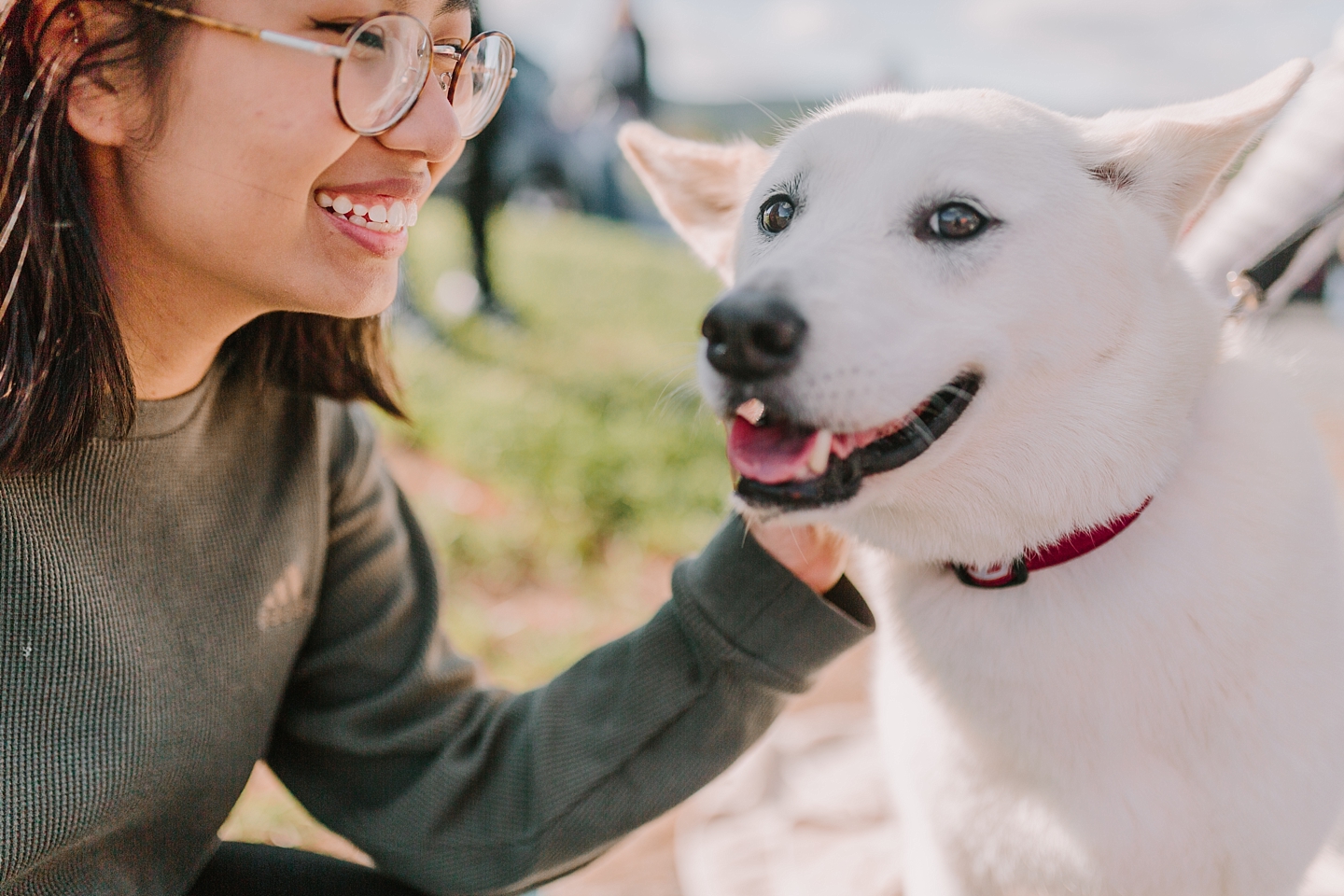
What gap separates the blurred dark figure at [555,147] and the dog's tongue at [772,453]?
204 inches

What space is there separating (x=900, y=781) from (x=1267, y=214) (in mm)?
1496

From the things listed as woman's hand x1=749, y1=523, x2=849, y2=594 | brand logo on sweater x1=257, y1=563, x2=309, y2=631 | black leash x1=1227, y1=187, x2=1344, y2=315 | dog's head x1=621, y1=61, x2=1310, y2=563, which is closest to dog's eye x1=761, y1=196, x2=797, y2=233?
dog's head x1=621, y1=61, x2=1310, y2=563

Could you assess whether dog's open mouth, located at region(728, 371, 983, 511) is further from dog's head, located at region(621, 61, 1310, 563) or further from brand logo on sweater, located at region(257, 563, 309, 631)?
brand logo on sweater, located at region(257, 563, 309, 631)

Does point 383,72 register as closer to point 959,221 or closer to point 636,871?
point 959,221

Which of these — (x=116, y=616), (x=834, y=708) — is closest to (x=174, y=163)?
(x=116, y=616)

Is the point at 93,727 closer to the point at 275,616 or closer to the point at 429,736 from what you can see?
the point at 275,616

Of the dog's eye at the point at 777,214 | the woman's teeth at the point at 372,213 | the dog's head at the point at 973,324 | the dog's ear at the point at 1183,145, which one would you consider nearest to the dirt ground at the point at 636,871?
the dog's head at the point at 973,324

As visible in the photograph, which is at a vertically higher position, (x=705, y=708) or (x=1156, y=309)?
(x=1156, y=309)

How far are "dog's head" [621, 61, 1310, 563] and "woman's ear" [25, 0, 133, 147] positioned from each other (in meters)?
0.81

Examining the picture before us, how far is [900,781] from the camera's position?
5.49 ft

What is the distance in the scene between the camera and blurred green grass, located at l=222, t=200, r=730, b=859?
118 inches

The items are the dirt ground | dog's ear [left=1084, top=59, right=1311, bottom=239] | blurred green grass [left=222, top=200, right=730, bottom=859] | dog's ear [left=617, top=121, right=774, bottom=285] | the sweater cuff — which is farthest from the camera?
blurred green grass [left=222, top=200, right=730, bottom=859]

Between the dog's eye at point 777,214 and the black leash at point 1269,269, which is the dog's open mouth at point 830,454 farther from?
the black leash at point 1269,269

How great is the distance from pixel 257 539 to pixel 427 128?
2.33 ft
